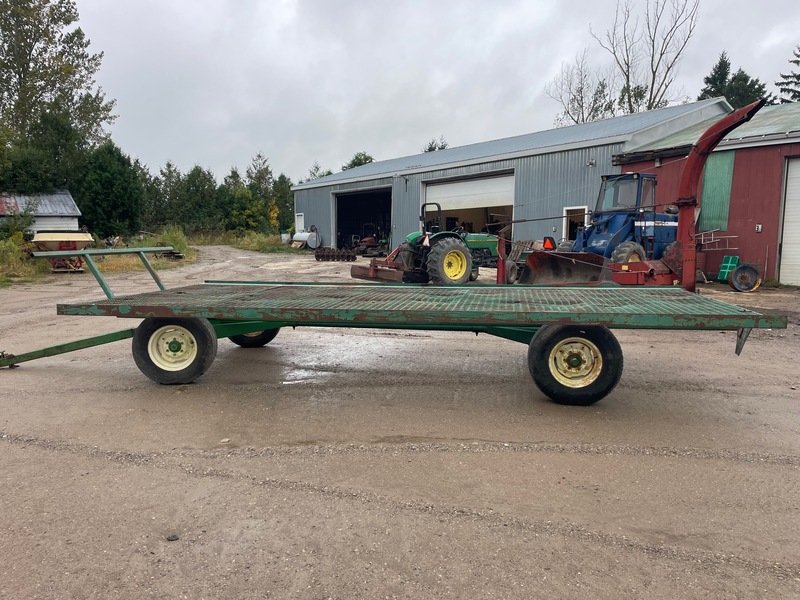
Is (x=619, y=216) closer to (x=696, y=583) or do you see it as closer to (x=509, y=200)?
(x=696, y=583)

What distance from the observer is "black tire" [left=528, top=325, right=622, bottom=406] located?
4.33 meters

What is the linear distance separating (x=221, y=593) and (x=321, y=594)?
44 cm

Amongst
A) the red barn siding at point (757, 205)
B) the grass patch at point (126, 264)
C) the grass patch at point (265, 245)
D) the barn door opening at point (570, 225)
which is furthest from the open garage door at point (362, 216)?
the red barn siding at point (757, 205)

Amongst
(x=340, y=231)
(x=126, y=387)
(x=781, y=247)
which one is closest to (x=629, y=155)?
(x=781, y=247)

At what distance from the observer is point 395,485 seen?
3246 millimetres

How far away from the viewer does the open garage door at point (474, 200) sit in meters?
22.5

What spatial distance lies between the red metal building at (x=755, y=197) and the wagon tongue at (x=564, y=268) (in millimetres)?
7094

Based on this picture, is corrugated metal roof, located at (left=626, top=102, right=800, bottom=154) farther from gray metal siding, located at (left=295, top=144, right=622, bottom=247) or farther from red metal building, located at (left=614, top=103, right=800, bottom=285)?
gray metal siding, located at (left=295, top=144, right=622, bottom=247)

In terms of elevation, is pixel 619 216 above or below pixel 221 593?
above

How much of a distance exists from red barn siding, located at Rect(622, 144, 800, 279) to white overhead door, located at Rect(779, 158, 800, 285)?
177 mm

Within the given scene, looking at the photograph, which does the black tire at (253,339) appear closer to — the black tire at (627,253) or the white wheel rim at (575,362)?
the white wheel rim at (575,362)

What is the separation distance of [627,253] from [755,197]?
22.6ft

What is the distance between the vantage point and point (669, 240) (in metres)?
11.7

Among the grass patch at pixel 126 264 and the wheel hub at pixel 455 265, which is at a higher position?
the wheel hub at pixel 455 265
